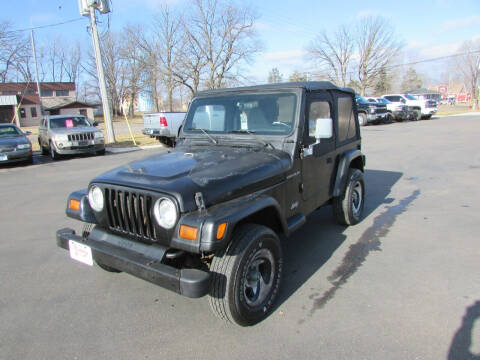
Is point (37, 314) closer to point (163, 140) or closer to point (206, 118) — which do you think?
point (206, 118)

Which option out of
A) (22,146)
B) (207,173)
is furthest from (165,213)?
(22,146)

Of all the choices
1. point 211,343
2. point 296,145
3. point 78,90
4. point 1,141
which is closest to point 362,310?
point 211,343

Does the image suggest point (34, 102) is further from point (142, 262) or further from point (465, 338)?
point (465, 338)

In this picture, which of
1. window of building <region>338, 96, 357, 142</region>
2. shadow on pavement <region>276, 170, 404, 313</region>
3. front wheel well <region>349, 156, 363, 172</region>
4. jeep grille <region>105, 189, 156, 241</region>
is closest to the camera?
jeep grille <region>105, 189, 156, 241</region>

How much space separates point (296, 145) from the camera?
3.26 metres

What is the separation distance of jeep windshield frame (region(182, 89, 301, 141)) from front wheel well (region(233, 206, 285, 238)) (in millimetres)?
858

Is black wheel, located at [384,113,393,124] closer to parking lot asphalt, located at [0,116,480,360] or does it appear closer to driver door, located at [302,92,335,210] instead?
parking lot asphalt, located at [0,116,480,360]

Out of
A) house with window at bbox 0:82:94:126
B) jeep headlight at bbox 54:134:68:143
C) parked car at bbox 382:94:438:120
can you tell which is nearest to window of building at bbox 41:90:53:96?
house with window at bbox 0:82:94:126

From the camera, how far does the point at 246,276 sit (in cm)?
259

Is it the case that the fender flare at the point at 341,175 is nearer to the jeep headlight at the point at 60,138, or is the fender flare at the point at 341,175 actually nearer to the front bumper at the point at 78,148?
the front bumper at the point at 78,148

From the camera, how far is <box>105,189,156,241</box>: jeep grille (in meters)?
2.46

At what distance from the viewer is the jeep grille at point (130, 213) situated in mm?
2461

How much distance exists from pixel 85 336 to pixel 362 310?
2248mm

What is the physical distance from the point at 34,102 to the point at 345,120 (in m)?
51.8
